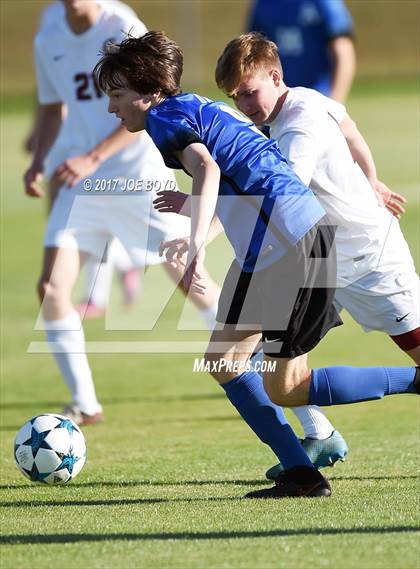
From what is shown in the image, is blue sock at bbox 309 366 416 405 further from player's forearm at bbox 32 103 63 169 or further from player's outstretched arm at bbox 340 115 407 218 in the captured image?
player's forearm at bbox 32 103 63 169

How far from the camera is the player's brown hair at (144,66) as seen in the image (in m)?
5.27

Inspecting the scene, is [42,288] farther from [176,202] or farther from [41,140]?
[176,202]

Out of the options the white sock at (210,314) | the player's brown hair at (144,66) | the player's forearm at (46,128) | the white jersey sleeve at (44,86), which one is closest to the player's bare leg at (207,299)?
the white sock at (210,314)

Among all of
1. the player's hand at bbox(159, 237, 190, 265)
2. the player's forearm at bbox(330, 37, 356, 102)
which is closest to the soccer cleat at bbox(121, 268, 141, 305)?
the player's forearm at bbox(330, 37, 356, 102)

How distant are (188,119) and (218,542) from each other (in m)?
1.83

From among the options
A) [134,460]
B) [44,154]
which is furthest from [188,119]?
[44,154]

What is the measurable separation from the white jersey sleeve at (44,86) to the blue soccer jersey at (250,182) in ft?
11.6

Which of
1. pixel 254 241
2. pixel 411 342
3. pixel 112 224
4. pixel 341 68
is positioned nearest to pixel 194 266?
pixel 254 241

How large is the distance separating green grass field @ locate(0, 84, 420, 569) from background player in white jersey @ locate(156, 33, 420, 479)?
2.12ft

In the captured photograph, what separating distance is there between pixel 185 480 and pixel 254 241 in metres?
1.48

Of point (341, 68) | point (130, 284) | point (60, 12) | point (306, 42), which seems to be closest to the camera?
point (60, 12)

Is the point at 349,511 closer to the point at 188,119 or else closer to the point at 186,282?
the point at 186,282

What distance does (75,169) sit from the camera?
7.85 m

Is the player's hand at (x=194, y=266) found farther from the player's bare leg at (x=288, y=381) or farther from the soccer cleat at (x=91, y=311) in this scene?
the soccer cleat at (x=91, y=311)
